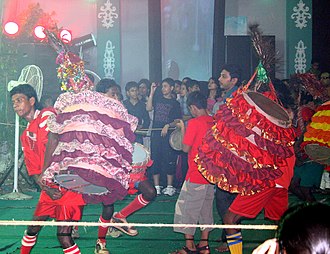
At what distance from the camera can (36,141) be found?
5.13m

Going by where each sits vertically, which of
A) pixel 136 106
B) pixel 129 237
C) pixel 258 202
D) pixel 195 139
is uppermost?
pixel 195 139

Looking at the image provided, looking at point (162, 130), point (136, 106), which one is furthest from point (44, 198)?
point (136, 106)

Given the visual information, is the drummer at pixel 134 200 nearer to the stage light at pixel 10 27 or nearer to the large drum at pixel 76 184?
the large drum at pixel 76 184

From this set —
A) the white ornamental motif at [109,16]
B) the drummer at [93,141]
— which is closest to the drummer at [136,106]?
the white ornamental motif at [109,16]

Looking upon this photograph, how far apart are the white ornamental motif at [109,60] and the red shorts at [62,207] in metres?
6.92

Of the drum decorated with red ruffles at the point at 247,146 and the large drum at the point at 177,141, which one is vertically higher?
the drum decorated with red ruffles at the point at 247,146

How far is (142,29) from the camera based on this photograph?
40.2 feet

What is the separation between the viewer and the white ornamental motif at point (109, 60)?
1192 cm

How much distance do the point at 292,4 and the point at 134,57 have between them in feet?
9.61

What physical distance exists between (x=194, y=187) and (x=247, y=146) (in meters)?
1.03

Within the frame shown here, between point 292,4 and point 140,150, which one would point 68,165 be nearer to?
point 140,150

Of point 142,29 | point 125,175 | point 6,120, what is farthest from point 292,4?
point 125,175

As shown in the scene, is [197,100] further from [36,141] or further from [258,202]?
[36,141]

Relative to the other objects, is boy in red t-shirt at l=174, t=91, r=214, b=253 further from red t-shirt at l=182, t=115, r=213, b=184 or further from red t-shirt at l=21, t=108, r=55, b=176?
red t-shirt at l=21, t=108, r=55, b=176
